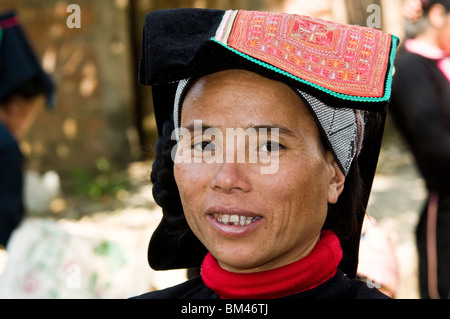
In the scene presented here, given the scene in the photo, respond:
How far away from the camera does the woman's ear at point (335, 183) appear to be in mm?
1655

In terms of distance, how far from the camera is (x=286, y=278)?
1.58 m

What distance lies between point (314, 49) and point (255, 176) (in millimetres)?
341

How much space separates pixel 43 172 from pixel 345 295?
6.69 m

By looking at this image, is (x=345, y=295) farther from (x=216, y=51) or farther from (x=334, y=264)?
(x=216, y=51)

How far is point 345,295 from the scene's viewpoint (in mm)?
1573

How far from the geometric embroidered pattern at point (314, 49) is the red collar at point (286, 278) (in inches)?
18.6

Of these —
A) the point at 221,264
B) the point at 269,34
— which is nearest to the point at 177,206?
the point at 221,264

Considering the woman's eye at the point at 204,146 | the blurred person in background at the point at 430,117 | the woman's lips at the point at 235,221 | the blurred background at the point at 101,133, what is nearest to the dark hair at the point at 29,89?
the blurred background at the point at 101,133

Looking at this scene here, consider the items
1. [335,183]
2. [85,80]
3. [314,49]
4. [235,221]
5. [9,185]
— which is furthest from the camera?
[85,80]

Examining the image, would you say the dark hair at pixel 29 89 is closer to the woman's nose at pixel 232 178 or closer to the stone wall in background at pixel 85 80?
the woman's nose at pixel 232 178

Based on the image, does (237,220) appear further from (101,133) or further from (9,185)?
(101,133)

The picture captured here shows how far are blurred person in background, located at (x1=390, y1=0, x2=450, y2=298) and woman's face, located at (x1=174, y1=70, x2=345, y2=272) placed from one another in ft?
6.92

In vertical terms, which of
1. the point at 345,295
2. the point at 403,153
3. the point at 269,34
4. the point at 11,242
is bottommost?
the point at 403,153

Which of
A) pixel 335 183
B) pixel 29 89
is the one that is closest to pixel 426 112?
pixel 335 183
